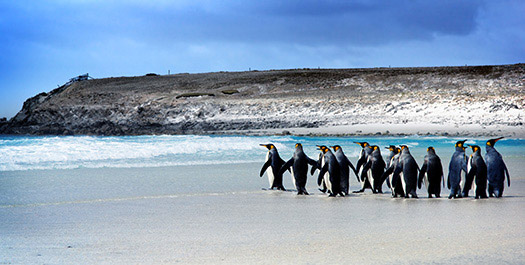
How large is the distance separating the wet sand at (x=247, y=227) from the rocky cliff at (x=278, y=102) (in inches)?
818

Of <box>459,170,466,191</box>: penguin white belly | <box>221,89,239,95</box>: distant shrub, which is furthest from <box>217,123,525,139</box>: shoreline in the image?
<box>459,170,466,191</box>: penguin white belly

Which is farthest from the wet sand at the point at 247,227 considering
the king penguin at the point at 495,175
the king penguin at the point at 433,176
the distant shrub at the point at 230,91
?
the distant shrub at the point at 230,91

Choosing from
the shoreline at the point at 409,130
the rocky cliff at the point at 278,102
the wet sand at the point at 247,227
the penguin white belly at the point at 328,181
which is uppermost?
the rocky cliff at the point at 278,102

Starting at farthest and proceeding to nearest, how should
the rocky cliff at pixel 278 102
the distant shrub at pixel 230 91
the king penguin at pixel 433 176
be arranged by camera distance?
1. the distant shrub at pixel 230 91
2. the rocky cliff at pixel 278 102
3. the king penguin at pixel 433 176

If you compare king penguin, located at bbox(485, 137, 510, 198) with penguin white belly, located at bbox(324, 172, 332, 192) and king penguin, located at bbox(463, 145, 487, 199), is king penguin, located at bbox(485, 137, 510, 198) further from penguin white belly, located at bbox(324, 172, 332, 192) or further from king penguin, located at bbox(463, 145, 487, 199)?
penguin white belly, located at bbox(324, 172, 332, 192)

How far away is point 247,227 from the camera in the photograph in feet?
15.8

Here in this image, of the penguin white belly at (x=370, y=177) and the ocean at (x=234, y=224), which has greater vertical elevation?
the penguin white belly at (x=370, y=177)

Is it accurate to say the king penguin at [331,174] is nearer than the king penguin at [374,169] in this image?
Yes

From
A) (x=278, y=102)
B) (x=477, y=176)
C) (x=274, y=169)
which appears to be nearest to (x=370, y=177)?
(x=274, y=169)

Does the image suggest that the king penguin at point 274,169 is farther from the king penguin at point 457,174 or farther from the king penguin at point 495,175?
the king penguin at point 495,175

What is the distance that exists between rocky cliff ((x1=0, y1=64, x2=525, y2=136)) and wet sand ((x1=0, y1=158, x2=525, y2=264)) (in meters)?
20.8

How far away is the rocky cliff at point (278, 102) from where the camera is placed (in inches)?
1198

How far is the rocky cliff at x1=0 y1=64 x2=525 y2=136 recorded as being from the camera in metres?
30.4

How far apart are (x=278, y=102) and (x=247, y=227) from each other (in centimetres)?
3204
